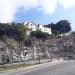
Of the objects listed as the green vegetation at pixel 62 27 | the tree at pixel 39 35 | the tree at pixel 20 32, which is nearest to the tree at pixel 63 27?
the green vegetation at pixel 62 27

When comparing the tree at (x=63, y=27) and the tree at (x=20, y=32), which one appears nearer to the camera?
the tree at (x=20, y=32)

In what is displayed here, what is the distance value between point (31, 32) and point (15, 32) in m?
14.3

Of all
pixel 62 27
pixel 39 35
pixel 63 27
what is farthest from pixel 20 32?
pixel 63 27

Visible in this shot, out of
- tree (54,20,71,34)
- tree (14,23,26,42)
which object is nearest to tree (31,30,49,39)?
tree (14,23,26,42)

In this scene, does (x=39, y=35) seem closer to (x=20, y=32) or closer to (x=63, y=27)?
(x=20, y=32)

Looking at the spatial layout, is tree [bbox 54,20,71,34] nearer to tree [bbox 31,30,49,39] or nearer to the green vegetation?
the green vegetation

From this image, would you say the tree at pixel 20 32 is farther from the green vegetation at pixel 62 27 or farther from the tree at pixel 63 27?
the tree at pixel 63 27

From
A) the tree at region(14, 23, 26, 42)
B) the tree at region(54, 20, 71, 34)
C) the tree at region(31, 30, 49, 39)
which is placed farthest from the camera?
the tree at region(54, 20, 71, 34)

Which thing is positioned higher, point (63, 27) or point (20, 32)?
point (63, 27)

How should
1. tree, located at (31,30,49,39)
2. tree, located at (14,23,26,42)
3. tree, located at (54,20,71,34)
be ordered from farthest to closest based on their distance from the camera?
tree, located at (54,20,71,34) < tree, located at (31,30,49,39) < tree, located at (14,23,26,42)

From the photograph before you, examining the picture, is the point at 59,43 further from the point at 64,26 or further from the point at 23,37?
the point at 64,26

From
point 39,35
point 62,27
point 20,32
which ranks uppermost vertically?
point 62,27

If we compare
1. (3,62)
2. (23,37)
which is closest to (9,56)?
(3,62)

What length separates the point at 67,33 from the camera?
13438 centimetres
